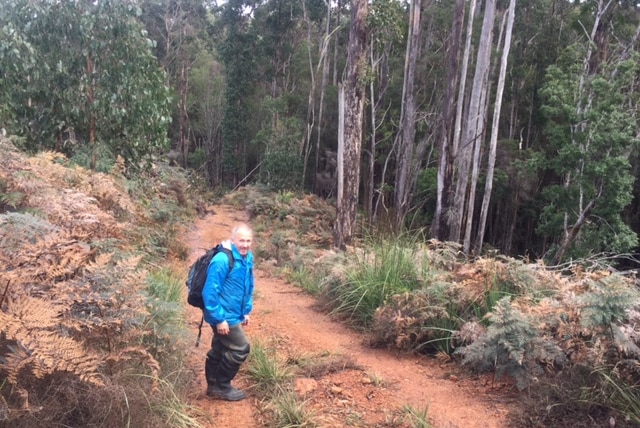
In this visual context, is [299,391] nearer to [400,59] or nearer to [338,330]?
[338,330]

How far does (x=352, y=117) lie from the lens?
1119 cm

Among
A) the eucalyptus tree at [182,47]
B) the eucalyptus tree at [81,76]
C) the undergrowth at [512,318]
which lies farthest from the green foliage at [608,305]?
the eucalyptus tree at [182,47]

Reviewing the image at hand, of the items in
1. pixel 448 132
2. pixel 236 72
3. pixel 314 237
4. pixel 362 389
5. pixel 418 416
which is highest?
pixel 236 72

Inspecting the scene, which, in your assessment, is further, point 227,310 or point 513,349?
point 513,349

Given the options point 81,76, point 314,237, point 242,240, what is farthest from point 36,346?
point 314,237

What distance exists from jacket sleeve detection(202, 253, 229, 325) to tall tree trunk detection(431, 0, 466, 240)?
544 inches

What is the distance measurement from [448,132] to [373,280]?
1154cm

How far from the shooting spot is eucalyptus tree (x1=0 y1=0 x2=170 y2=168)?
8648mm

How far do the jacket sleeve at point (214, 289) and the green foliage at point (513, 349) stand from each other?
7.00ft

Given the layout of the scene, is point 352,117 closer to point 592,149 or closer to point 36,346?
point 36,346

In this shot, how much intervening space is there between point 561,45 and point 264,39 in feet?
57.2

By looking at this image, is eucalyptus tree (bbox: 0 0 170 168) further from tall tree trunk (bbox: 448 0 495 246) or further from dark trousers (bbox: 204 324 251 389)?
tall tree trunk (bbox: 448 0 495 246)

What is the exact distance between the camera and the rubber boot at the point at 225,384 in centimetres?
423

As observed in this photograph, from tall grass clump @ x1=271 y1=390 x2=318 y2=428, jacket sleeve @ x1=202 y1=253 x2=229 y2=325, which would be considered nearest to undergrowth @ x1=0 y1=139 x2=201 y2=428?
jacket sleeve @ x1=202 y1=253 x2=229 y2=325
